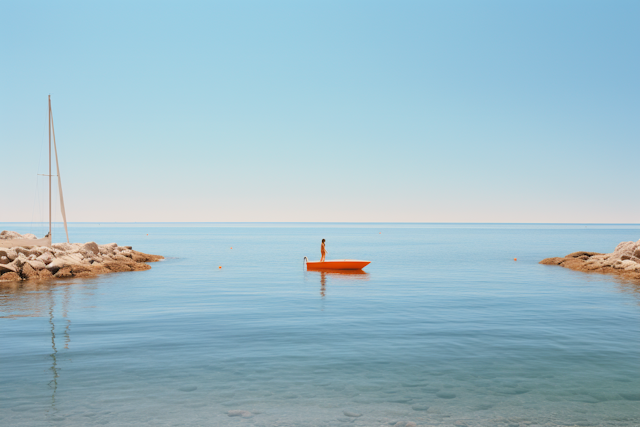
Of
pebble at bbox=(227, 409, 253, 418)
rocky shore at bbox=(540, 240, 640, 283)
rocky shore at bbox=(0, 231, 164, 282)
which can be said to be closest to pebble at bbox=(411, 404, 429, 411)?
pebble at bbox=(227, 409, 253, 418)

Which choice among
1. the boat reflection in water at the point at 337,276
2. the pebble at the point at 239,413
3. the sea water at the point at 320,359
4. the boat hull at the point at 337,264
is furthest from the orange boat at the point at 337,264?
the pebble at the point at 239,413

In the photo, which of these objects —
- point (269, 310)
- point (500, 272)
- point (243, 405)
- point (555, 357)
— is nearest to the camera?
point (243, 405)

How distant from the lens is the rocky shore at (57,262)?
108 ft

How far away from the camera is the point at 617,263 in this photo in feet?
128

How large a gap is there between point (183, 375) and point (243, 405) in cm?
260

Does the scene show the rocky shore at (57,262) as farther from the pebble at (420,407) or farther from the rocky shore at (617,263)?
the rocky shore at (617,263)

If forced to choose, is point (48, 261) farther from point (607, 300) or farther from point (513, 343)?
point (607, 300)

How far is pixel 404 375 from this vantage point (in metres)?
11.7

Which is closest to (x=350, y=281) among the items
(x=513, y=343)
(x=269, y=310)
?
(x=269, y=310)

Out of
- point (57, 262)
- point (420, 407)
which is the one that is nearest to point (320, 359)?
point (420, 407)

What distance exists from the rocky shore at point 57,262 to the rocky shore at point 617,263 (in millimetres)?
39311

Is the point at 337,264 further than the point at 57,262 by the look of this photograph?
Yes

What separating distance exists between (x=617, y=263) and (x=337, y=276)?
23560 millimetres

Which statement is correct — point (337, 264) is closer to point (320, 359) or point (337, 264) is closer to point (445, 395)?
point (320, 359)
